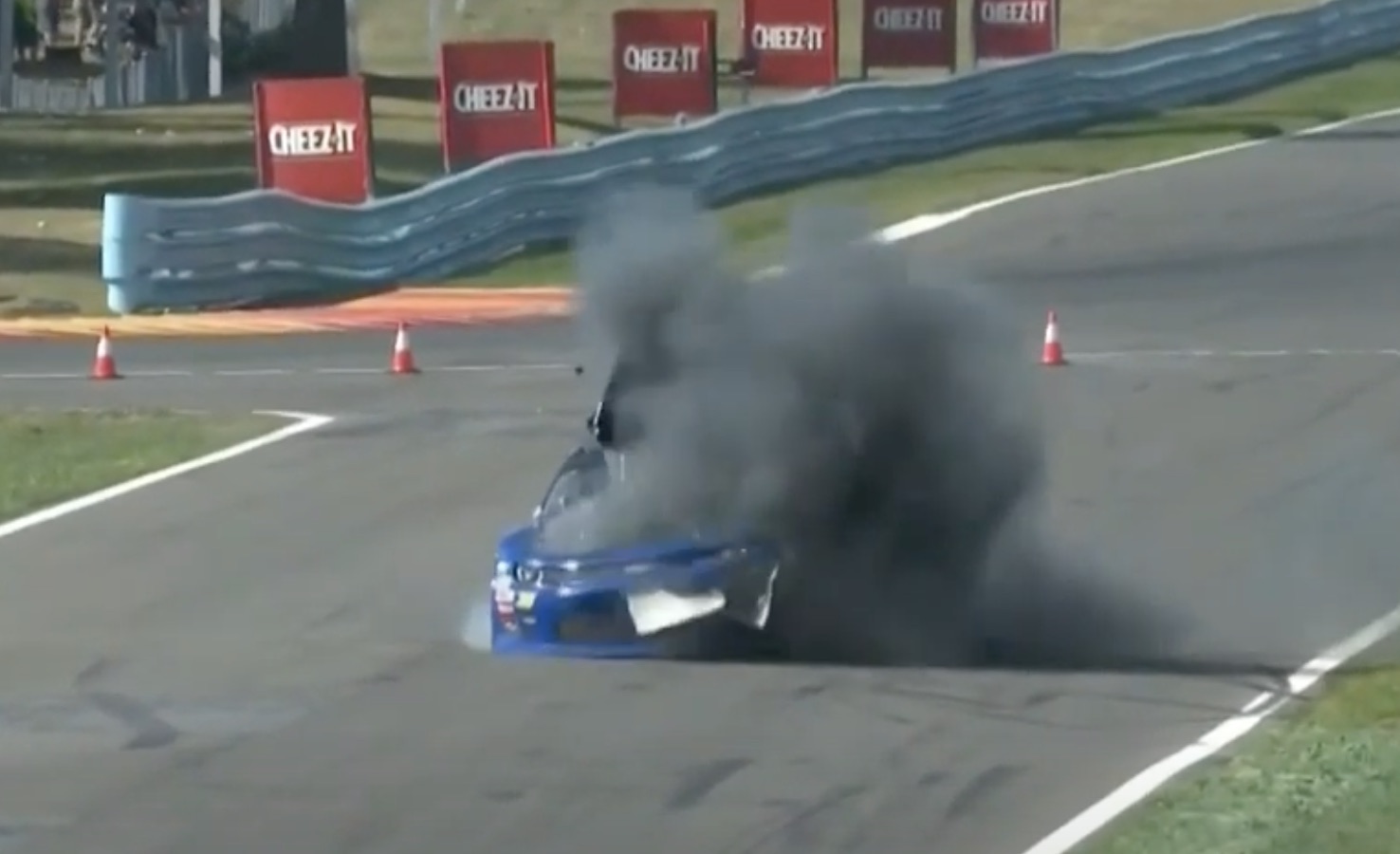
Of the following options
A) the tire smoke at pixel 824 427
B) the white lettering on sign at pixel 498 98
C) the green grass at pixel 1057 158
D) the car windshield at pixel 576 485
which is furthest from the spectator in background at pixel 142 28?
the car windshield at pixel 576 485

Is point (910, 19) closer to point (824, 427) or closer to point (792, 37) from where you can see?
point (792, 37)

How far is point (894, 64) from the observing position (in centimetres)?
4256

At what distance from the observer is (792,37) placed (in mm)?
41156

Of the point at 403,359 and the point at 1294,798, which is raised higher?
the point at 1294,798

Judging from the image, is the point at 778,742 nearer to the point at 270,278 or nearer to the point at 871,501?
the point at 871,501

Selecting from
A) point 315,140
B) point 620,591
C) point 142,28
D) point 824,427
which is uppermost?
point 142,28

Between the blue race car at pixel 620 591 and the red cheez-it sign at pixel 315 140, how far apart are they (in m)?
18.2

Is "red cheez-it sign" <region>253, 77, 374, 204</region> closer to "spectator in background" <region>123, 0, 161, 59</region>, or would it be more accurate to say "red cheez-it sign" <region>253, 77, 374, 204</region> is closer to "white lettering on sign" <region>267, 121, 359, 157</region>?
"white lettering on sign" <region>267, 121, 359, 157</region>

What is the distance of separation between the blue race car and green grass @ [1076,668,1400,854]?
7.40 feet

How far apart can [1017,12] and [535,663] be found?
101 ft

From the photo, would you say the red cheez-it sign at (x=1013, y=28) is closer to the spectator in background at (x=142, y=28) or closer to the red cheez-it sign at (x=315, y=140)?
the red cheez-it sign at (x=315, y=140)

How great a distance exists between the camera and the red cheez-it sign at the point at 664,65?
37875mm

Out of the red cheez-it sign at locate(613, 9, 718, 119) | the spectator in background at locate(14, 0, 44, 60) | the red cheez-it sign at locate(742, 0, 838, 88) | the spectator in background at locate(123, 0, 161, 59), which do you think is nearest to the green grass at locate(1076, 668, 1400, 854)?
the red cheez-it sign at locate(613, 9, 718, 119)

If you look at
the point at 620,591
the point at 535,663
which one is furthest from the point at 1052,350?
the point at 620,591
